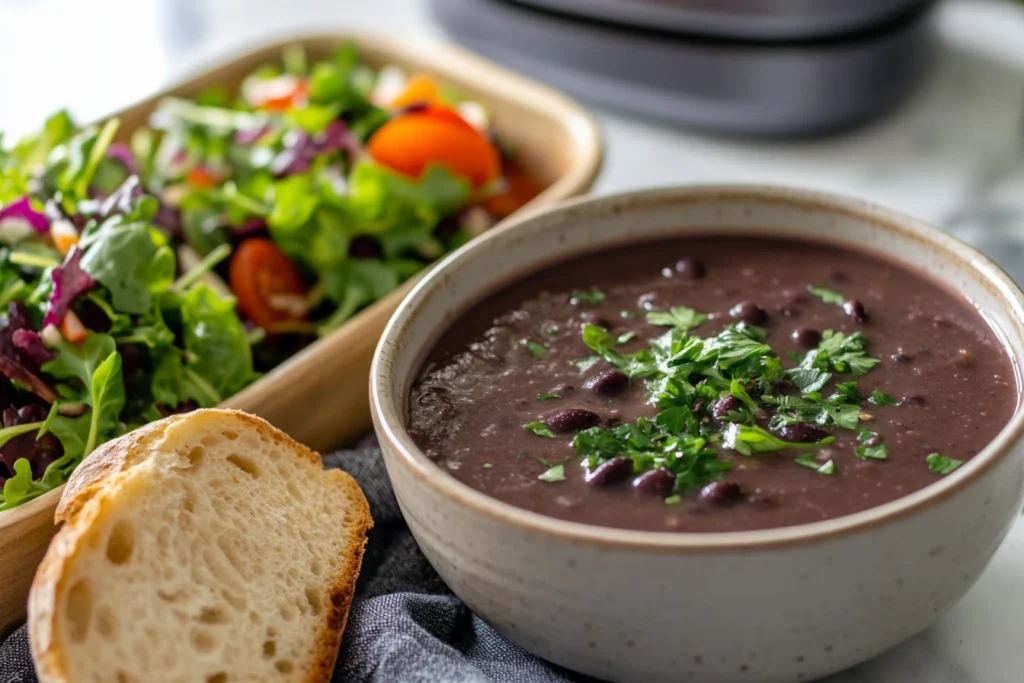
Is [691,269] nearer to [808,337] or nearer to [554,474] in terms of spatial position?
[808,337]

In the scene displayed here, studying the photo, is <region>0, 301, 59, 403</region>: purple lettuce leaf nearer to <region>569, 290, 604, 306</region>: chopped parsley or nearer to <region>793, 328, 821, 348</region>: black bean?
<region>569, 290, 604, 306</region>: chopped parsley

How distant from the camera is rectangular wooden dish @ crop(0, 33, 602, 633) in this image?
2107 millimetres

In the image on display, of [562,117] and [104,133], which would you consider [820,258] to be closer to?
[562,117]

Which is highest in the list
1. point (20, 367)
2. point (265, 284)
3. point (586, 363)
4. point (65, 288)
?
point (586, 363)

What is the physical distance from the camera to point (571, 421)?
1979mm

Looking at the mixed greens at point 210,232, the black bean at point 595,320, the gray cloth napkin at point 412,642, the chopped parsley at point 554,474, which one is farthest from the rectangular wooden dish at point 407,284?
the chopped parsley at point 554,474

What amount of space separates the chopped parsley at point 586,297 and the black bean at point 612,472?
1.97ft

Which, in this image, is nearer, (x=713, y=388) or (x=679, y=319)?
(x=713, y=388)

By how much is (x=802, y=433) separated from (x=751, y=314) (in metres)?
0.39

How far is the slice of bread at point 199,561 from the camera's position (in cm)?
180

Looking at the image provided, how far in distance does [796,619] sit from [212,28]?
13.6ft

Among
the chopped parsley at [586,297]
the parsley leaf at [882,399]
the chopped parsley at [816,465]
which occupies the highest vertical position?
the parsley leaf at [882,399]

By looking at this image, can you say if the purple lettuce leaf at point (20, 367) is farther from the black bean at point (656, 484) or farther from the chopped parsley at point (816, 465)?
the chopped parsley at point (816, 465)

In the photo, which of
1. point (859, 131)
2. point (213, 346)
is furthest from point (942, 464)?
point (859, 131)
